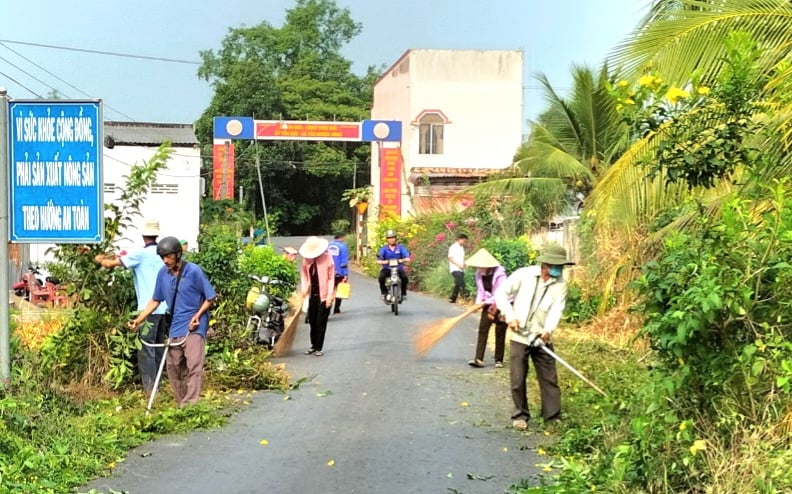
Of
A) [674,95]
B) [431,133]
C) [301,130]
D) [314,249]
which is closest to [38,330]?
[314,249]

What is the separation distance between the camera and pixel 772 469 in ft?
15.3

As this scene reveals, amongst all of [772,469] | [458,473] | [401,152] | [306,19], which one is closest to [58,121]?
[458,473]

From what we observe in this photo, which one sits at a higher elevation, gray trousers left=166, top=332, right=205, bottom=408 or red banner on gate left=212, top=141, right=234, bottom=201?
red banner on gate left=212, top=141, right=234, bottom=201

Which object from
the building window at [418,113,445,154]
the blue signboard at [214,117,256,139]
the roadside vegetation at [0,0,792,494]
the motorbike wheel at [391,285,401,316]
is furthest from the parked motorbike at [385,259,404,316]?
the building window at [418,113,445,154]

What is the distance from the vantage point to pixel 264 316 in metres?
11.7

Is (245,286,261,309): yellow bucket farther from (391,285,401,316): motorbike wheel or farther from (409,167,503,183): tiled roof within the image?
(409,167,503,183): tiled roof

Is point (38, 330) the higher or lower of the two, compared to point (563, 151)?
lower

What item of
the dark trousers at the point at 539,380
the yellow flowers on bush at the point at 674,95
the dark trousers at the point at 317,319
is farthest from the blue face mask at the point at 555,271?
the dark trousers at the point at 317,319

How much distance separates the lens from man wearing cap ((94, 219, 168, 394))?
8.81 metres

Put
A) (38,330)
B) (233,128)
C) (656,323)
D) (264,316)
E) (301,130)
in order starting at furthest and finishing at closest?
(233,128)
(301,130)
(264,316)
(38,330)
(656,323)

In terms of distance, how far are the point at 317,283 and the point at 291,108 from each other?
4174 centimetres

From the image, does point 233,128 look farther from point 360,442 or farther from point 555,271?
point 360,442

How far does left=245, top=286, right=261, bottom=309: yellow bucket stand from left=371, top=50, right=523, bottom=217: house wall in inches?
970

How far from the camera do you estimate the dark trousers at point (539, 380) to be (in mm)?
7980
